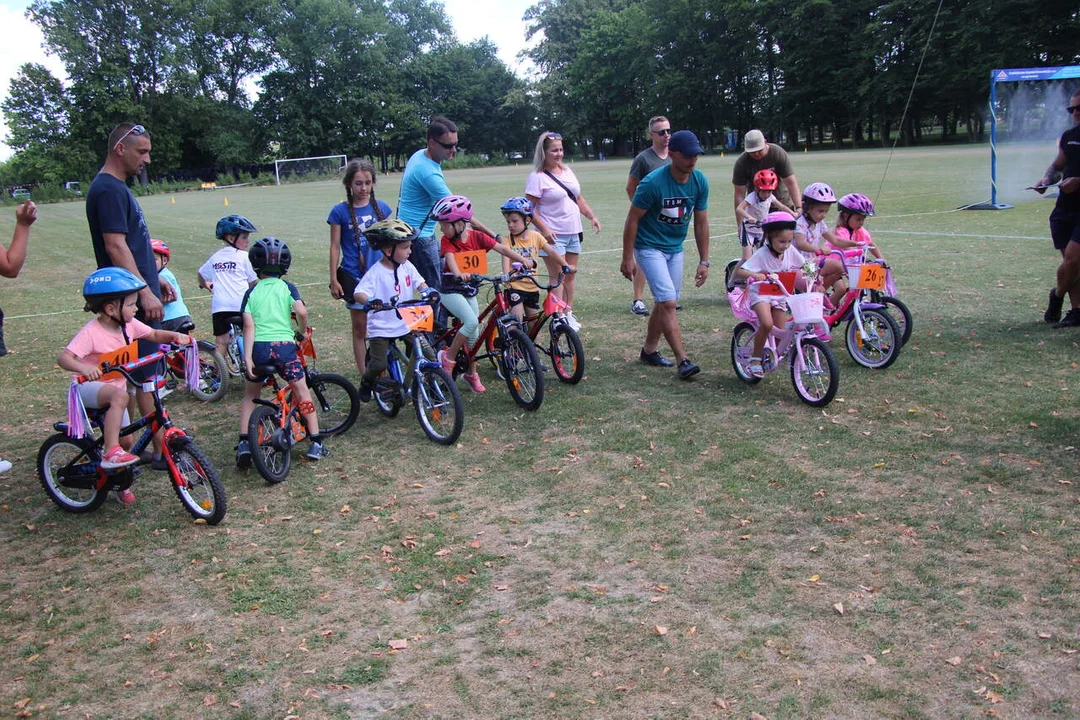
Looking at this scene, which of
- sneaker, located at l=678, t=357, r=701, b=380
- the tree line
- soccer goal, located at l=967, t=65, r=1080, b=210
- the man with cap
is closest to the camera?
sneaker, located at l=678, t=357, r=701, b=380

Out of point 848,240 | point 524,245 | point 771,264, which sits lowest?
point 771,264

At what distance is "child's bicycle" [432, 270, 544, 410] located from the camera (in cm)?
687

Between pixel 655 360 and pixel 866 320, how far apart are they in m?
1.86

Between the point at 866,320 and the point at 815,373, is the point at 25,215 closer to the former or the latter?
Answer: the point at 815,373

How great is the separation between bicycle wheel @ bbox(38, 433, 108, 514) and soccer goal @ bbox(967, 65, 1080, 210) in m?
18.7

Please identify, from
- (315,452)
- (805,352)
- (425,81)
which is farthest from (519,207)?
(425,81)

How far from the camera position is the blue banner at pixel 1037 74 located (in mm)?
18984

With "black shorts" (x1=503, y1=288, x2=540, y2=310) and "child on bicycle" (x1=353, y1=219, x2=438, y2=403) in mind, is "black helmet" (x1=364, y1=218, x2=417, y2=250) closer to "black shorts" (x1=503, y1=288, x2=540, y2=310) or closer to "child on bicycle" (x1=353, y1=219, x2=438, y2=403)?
"child on bicycle" (x1=353, y1=219, x2=438, y2=403)

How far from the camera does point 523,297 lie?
7.54m

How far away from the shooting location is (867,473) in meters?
5.35

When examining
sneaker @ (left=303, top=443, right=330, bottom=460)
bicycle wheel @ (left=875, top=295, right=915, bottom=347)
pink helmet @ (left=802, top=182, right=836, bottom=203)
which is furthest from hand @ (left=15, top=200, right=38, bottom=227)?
bicycle wheel @ (left=875, top=295, right=915, bottom=347)

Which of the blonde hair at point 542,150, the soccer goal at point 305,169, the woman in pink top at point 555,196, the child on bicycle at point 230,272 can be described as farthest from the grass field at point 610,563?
the soccer goal at point 305,169

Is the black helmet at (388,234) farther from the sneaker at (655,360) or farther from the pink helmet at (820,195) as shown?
the pink helmet at (820,195)

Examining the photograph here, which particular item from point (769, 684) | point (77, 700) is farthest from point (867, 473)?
point (77, 700)
